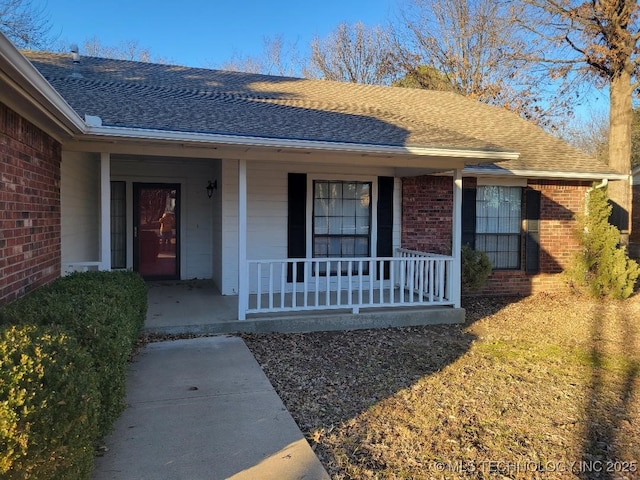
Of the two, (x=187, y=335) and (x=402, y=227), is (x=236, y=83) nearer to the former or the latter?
(x=402, y=227)

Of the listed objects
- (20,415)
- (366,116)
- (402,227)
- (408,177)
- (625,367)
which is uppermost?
(366,116)

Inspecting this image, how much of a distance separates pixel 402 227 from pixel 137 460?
6983 mm

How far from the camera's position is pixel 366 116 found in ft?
28.4

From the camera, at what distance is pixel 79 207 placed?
746 centimetres

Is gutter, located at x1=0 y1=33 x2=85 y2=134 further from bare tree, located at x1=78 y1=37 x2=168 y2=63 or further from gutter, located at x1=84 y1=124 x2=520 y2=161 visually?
bare tree, located at x1=78 y1=37 x2=168 y2=63

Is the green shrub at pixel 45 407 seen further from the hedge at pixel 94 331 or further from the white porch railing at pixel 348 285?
the white porch railing at pixel 348 285

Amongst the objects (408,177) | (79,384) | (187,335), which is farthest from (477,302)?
(79,384)

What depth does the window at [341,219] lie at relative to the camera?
29.3 feet

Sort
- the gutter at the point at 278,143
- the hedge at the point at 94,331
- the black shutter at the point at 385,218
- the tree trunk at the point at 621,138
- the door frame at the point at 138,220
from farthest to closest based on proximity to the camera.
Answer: the tree trunk at the point at 621,138
the door frame at the point at 138,220
the black shutter at the point at 385,218
the gutter at the point at 278,143
the hedge at the point at 94,331

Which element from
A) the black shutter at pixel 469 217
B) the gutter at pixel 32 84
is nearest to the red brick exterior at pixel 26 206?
the gutter at pixel 32 84

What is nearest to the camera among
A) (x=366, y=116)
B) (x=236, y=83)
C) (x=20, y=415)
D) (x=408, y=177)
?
(x=20, y=415)

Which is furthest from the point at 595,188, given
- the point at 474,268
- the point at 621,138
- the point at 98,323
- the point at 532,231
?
the point at 98,323

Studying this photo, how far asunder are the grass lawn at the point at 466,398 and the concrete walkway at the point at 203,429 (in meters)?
0.21

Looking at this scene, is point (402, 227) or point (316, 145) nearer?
point (316, 145)
